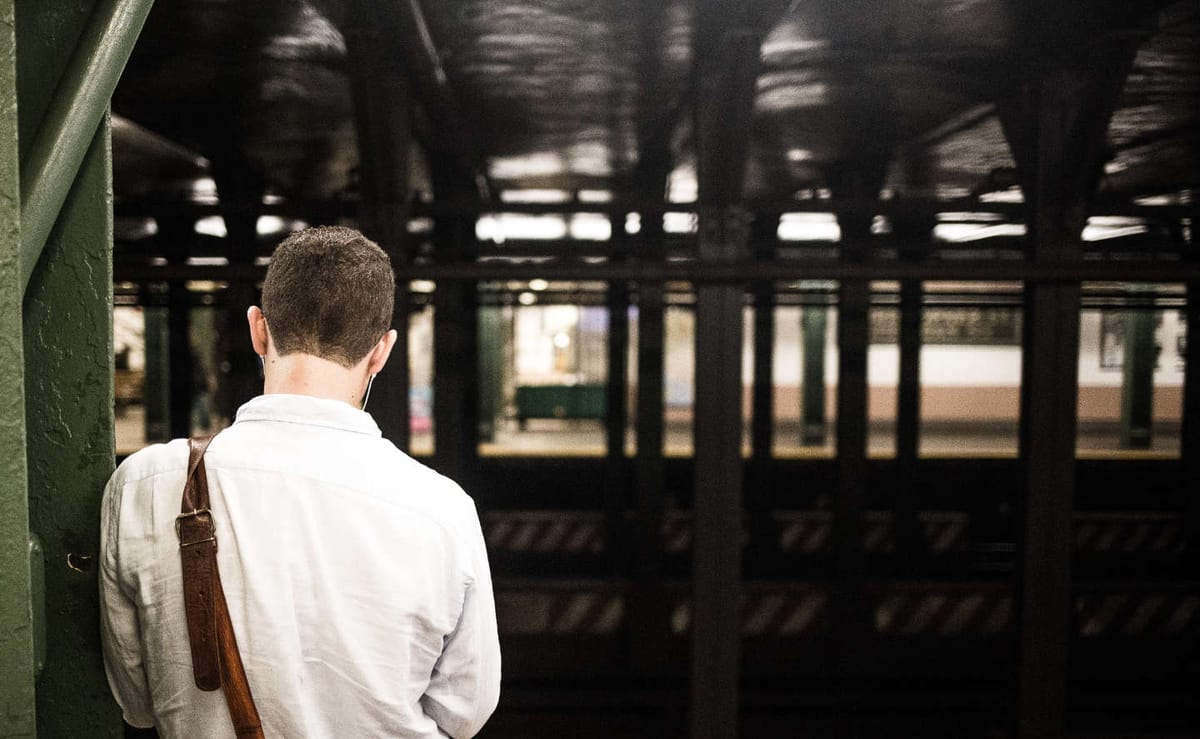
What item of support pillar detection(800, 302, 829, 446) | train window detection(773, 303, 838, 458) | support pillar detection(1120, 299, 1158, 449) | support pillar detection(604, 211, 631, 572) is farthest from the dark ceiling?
train window detection(773, 303, 838, 458)

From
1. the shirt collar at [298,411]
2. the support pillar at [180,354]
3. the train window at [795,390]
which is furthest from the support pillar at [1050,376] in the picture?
the train window at [795,390]

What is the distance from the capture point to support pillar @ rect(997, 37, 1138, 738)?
2.92 meters

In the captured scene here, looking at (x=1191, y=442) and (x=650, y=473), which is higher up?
(x=1191, y=442)

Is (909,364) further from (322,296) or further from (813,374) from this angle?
(322,296)

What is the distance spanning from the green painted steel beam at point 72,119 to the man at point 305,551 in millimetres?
258

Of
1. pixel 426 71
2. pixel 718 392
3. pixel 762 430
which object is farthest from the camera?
pixel 762 430

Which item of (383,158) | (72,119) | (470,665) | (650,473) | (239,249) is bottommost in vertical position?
(650,473)

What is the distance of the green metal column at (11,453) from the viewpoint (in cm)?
83

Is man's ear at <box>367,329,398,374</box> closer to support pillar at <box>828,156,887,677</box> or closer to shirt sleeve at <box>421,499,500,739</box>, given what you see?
shirt sleeve at <box>421,499,500,739</box>

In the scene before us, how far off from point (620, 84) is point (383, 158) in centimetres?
129

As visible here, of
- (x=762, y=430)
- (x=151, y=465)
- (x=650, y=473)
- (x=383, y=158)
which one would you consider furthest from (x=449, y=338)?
(x=151, y=465)

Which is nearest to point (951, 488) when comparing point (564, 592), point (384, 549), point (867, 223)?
point (867, 223)

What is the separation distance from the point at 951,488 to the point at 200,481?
10325 millimetres

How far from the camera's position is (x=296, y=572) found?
100cm
